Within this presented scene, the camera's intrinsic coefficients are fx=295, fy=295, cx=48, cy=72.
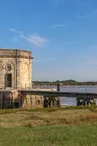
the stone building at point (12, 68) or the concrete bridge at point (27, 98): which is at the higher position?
the stone building at point (12, 68)

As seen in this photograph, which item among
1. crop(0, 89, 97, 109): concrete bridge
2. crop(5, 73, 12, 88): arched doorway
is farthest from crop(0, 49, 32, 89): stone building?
crop(0, 89, 97, 109): concrete bridge

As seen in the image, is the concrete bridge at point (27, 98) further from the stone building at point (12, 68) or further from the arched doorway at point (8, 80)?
the arched doorway at point (8, 80)

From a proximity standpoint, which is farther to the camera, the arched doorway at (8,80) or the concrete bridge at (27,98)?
the arched doorway at (8,80)

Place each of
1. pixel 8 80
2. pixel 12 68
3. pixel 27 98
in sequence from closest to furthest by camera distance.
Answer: pixel 27 98
pixel 12 68
pixel 8 80

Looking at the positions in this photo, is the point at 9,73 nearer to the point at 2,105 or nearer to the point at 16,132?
the point at 2,105

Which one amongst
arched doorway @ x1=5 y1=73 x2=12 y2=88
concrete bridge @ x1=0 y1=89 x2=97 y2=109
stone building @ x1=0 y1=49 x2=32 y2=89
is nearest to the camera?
concrete bridge @ x1=0 y1=89 x2=97 y2=109

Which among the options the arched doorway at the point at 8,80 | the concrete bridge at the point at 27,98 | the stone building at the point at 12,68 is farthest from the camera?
the arched doorway at the point at 8,80

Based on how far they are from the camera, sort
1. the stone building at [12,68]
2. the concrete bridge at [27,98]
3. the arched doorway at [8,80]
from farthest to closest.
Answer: the arched doorway at [8,80]
the stone building at [12,68]
the concrete bridge at [27,98]

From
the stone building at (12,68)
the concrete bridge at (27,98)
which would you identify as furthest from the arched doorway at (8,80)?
the concrete bridge at (27,98)

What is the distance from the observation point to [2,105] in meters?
43.0


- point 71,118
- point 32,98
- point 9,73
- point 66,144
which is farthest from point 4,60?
point 66,144

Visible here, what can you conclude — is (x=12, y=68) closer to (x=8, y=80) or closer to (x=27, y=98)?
(x=8, y=80)

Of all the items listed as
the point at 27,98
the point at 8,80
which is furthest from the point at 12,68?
the point at 27,98

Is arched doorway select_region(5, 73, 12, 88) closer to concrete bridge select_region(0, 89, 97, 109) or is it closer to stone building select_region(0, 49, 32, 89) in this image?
stone building select_region(0, 49, 32, 89)
